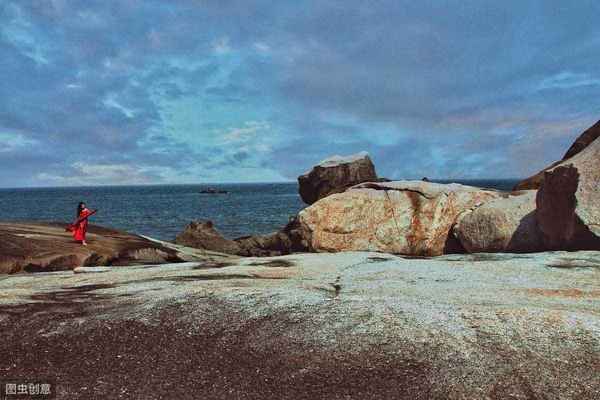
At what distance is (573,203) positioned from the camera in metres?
17.1

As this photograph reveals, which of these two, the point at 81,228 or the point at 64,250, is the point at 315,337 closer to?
the point at 64,250

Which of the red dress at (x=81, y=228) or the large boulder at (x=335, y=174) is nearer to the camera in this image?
the red dress at (x=81, y=228)

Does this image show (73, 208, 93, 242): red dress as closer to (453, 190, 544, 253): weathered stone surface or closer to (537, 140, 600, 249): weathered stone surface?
(453, 190, 544, 253): weathered stone surface

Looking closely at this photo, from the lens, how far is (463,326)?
8781mm

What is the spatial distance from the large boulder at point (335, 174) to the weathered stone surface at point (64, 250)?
54.7 ft

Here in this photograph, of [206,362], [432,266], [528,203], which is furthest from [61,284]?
[528,203]

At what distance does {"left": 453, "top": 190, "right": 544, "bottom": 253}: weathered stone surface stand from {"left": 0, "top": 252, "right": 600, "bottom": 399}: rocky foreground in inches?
266

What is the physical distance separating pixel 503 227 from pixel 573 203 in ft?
11.0

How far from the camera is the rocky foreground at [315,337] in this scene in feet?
23.6

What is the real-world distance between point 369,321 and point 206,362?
3.00 metres

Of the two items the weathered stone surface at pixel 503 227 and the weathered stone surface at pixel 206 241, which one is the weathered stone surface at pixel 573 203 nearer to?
the weathered stone surface at pixel 503 227

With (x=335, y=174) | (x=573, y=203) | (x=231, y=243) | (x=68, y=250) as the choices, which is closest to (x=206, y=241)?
(x=231, y=243)

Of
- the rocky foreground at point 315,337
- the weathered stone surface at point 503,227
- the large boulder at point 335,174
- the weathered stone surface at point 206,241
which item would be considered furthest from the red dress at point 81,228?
the large boulder at point 335,174

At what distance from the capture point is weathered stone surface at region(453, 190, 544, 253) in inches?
768
